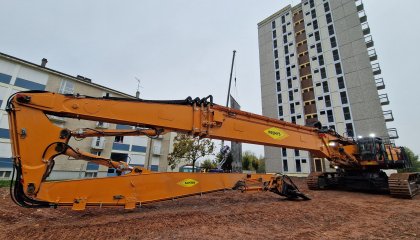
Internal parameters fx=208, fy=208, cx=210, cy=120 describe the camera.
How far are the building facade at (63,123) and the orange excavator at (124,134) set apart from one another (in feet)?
42.7

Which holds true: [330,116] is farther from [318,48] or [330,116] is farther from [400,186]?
[400,186]

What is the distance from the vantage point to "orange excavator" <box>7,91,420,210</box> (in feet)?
14.7

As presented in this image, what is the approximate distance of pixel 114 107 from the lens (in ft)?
17.8

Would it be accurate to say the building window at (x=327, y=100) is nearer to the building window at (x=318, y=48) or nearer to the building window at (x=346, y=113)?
the building window at (x=346, y=113)

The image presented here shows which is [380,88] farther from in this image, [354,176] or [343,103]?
[354,176]

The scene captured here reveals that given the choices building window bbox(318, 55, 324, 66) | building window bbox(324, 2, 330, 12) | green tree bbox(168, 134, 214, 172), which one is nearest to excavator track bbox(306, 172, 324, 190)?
green tree bbox(168, 134, 214, 172)

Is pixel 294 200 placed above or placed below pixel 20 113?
below

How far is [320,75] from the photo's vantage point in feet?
125

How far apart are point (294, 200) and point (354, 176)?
6.17 metres

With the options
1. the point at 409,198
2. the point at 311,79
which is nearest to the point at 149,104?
the point at 409,198

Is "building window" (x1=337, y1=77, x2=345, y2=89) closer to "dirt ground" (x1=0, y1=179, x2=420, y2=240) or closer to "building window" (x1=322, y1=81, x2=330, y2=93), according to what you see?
"building window" (x1=322, y1=81, x2=330, y2=93)

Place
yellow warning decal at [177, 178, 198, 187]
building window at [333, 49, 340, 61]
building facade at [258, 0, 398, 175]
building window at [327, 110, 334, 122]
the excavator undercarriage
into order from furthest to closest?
building window at [333, 49, 340, 61], building window at [327, 110, 334, 122], building facade at [258, 0, 398, 175], the excavator undercarriage, yellow warning decal at [177, 178, 198, 187]

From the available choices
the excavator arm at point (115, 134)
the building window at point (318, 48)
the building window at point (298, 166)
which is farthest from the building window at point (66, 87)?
the building window at point (318, 48)

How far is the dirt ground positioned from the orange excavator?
600 millimetres
